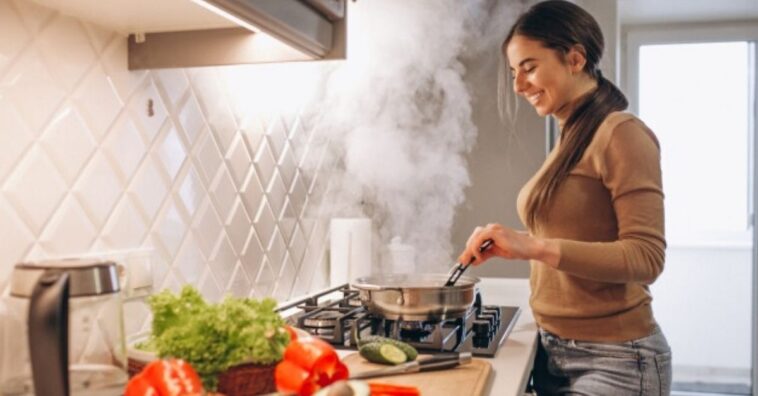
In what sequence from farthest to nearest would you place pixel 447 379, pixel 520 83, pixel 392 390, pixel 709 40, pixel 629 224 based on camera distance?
1. pixel 709 40
2. pixel 520 83
3. pixel 629 224
4. pixel 447 379
5. pixel 392 390

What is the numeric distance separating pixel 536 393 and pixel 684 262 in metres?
2.66

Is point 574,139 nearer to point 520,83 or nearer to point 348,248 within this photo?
point 520,83

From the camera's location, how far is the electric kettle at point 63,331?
0.71 meters

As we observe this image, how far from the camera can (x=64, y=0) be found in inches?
40.6

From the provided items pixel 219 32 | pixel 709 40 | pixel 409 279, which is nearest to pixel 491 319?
pixel 409 279

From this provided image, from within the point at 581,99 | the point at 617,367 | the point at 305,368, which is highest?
the point at 581,99

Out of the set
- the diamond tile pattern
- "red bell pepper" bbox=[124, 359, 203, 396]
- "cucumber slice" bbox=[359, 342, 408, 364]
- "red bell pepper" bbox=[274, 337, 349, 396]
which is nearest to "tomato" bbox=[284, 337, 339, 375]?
"red bell pepper" bbox=[274, 337, 349, 396]

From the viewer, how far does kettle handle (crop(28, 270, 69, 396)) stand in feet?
2.30

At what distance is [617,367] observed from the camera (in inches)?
56.2

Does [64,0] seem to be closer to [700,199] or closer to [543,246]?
[543,246]

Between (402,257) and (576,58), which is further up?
(576,58)

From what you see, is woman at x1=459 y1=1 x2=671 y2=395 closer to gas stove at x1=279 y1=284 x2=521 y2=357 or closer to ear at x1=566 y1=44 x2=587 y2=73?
ear at x1=566 y1=44 x2=587 y2=73

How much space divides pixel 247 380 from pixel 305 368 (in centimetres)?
8

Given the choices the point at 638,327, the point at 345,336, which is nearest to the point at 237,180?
the point at 345,336
